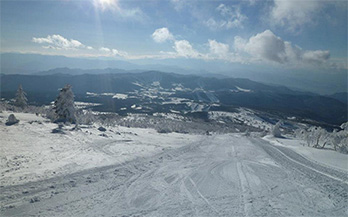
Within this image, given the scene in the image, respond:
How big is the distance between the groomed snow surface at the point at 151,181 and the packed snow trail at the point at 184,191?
36 millimetres

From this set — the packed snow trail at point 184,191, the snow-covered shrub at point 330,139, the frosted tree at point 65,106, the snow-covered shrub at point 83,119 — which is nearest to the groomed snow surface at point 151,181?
the packed snow trail at point 184,191

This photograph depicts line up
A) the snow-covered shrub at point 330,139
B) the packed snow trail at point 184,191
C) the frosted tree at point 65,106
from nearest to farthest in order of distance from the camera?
the packed snow trail at point 184,191 → the snow-covered shrub at point 330,139 → the frosted tree at point 65,106

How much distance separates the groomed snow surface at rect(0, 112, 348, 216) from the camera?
9234mm

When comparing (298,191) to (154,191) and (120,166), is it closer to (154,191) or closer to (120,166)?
(154,191)

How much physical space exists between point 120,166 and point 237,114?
166m

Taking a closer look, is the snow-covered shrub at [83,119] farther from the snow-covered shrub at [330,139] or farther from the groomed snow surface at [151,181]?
the snow-covered shrub at [330,139]

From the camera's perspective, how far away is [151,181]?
40.3 ft

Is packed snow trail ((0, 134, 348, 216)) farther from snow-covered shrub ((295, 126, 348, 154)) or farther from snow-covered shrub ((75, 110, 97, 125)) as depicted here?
snow-covered shrub ((75, 110, 97, 125))

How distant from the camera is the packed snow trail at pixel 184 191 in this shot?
29.5 ft

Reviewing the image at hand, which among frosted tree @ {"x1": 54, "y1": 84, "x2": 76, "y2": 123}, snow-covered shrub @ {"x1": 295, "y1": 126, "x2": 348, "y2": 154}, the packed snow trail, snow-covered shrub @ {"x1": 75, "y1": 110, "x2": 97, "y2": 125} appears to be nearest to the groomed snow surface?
the packed snow trail

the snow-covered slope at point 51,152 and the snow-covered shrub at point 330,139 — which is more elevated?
the snow-covered slope at point 51,152

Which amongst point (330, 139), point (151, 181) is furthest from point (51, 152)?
point (330, 139)

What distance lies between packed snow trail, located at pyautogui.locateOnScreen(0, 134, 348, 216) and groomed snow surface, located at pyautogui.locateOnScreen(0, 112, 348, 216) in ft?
0.12

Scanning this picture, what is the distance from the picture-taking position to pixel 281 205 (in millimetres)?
10438
